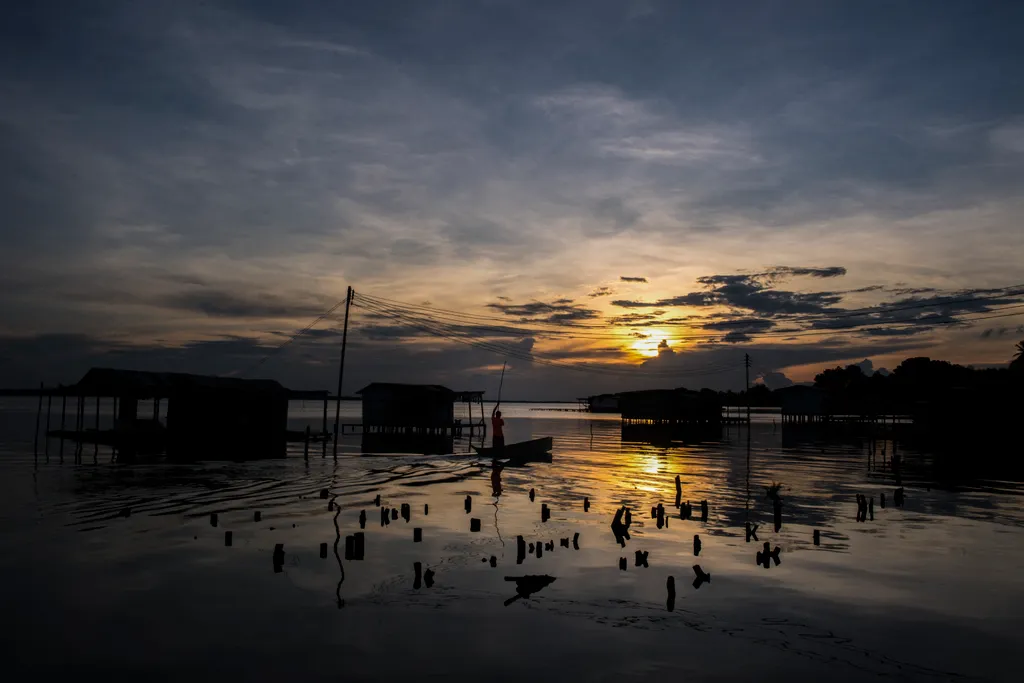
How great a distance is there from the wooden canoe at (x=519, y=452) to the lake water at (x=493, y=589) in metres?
18.6

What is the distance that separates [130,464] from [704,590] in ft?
133

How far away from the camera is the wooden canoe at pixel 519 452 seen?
54.2 m

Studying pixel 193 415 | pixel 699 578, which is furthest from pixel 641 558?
pixel 193 415

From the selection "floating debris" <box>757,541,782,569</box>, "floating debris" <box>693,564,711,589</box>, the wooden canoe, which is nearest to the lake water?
"floating debris" <box>757,541,782,569</box>

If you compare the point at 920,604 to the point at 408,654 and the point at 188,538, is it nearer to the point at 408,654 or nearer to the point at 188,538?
the point at 408,654

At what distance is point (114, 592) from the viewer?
18000mm

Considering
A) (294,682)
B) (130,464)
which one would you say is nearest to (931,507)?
(294,682)

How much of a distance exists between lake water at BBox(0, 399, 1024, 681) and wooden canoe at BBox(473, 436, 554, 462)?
18565mm

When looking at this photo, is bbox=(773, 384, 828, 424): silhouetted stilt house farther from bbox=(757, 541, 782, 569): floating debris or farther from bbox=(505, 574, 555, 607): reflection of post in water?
bbox=(505, 574, 555, 607): reflection of post in water

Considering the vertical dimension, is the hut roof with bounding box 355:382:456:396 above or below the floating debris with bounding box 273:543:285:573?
above

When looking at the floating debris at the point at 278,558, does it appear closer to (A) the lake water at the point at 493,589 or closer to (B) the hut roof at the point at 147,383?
(A) the lake water at the point at 493,589

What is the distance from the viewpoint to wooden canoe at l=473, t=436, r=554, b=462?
178 feet

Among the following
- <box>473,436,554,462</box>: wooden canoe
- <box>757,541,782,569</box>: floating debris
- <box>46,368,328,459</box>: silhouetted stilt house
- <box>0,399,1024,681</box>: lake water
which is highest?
<box>46,368,328,459</box>: silhouetted stilt house

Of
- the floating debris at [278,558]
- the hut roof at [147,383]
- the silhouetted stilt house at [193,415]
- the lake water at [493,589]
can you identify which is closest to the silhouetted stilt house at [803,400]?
the lake water at [493,589]
